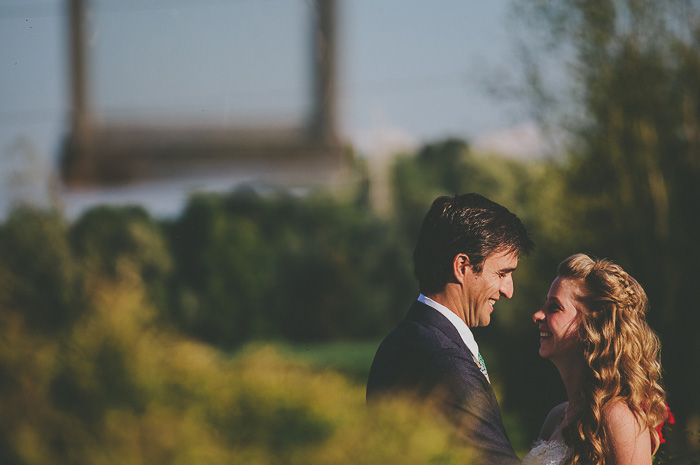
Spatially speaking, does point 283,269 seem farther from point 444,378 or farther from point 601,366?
point 444,378

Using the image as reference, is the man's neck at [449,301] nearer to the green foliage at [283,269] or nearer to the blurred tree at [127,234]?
the blurred tree at [127,234]

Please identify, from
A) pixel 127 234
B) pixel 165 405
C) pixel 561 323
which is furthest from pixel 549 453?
pixel 127 234

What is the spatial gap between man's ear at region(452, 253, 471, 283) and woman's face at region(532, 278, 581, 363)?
2.09 ft

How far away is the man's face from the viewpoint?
3279 mm

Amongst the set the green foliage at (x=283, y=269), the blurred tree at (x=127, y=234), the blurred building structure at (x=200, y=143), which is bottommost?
the green foliage at (x=283, y=269)

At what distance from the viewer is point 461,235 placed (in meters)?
3.23

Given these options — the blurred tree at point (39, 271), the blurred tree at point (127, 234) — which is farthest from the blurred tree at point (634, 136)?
the blurred tree at point (127, 234)

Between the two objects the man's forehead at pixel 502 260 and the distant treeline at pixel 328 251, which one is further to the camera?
the distant treeline at pixel 328 251

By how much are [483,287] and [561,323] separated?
2.09 ft

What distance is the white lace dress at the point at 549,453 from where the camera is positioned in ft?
11.7

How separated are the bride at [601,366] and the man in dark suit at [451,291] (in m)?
0.48

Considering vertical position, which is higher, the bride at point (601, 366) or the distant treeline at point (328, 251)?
A: the bride at point (601, 366)

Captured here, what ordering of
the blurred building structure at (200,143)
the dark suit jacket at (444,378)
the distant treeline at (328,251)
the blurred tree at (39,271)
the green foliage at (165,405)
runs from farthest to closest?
the distant treeline at (328,251), the dark suit jacket at (444,378), the blurred building structure at (200,143), the blurred tree at (39,271), the green foliage at (165,405)

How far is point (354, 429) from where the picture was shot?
5.41 feet
